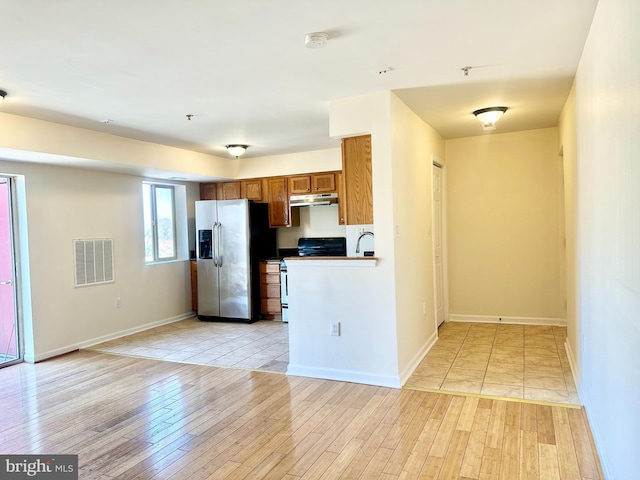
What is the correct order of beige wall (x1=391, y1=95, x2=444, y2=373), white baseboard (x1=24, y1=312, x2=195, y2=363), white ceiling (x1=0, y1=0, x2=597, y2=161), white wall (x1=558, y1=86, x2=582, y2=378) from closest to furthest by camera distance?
white ceiling (x1=0, y1=0, x2=597, y2=161) → white wall (x1=558, y1=86, x2=582, y2=378) → beige wall (x1=391, y1=95, x2=444, y2=373) → white baseboard (x1=24, y1=312, x2=195, y2=363)

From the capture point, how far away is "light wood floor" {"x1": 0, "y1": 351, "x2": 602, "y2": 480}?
7.72ft

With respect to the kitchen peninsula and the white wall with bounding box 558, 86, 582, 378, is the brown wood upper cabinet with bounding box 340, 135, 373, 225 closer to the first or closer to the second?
the kitchen peninsula

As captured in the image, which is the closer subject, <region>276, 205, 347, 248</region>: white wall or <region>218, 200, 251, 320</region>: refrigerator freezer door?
<region>218, 200, 251, 320</region>: refrigerator freezer door

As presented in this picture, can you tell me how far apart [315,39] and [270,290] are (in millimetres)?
4409

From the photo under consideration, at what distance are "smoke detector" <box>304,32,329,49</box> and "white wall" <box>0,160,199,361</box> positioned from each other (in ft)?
12.1

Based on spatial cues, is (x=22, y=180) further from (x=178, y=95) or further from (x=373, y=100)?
(x=373, y=100)

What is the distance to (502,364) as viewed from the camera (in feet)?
12.9

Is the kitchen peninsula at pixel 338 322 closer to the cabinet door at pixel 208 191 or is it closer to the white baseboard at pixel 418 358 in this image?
the white baseboard at pixel 418 358

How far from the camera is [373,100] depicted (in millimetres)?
3578

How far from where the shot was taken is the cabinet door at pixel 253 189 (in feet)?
21.8

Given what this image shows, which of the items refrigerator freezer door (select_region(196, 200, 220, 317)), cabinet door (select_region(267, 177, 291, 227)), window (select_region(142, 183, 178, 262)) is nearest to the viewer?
window (select_region(142, 183, 178, 262))

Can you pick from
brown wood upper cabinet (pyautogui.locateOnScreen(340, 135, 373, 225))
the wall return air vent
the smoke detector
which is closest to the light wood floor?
brown wood upper cabinet (pyautogui.locateOnScreen(340, 135, 373, 225))

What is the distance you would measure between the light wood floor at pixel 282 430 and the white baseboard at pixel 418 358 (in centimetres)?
23

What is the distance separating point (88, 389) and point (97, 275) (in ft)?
6.55
